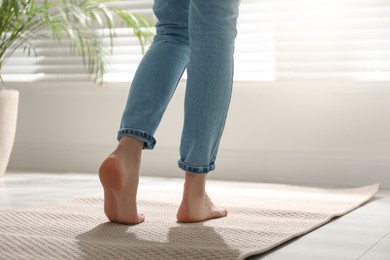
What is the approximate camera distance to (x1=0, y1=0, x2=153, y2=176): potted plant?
9.84 ft

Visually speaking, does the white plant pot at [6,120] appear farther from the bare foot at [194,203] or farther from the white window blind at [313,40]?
the bare foot at [194,203]

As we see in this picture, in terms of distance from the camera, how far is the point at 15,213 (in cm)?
186

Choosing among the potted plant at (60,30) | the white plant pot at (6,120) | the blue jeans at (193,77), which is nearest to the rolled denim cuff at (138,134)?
the blue jeans at (193,77)

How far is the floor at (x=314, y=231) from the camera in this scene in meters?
1.40

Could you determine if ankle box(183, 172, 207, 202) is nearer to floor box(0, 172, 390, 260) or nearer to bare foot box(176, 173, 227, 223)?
bare foot box(176, 173, 227, 223)

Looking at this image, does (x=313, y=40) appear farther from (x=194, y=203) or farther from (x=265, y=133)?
(x=194, y=203)

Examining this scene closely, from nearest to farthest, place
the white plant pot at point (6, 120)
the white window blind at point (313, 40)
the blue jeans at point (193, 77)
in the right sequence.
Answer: the blue jeans at point (193, 77)
the white window blind at point (313, 40)
the white plant pot at point (6, 120)

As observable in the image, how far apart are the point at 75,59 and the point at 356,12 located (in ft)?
4.15

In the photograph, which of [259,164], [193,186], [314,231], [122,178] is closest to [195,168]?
[193,186]

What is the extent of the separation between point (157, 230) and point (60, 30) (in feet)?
5.92

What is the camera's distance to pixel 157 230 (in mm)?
1596

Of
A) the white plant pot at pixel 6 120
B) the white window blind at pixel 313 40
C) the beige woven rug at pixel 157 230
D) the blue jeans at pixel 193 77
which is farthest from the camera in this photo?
the white plant pot at pixel 6 120

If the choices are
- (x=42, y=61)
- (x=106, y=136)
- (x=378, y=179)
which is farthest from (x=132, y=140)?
(x=42, y=61)

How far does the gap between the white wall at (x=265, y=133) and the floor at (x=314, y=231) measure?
20 cm
